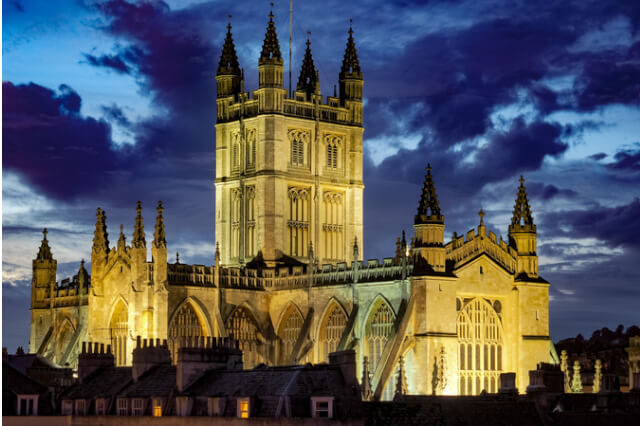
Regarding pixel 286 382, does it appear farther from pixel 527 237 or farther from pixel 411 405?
pixel 527 237

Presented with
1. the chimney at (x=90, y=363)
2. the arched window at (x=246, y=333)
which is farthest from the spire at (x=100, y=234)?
the chimney at (x=90, y=363)

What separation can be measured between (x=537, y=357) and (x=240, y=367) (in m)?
42.1

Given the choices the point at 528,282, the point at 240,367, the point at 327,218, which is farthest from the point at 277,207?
the point at 240,367

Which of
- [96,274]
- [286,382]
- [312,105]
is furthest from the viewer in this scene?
[312,105]

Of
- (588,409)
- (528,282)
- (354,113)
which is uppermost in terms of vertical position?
(354,113)

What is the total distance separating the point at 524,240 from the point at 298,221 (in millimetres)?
19902

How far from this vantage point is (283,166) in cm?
10988

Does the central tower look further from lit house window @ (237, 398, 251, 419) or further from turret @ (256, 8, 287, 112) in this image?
lit house window @ (237, 398, 251, 419)

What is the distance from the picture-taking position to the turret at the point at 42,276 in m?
116

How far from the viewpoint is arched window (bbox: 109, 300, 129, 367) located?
327 feet

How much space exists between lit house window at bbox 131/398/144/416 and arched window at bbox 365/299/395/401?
119 ft

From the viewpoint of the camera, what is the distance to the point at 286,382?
53375 mm

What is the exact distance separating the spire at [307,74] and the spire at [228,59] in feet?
17.2

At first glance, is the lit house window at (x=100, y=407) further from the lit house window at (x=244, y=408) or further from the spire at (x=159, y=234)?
the spire at (x=159, y=234)
